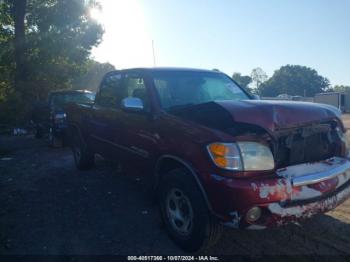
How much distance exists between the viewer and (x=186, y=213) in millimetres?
3531

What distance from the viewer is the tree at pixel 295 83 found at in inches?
3642

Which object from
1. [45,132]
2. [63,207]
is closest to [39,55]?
[45,132]

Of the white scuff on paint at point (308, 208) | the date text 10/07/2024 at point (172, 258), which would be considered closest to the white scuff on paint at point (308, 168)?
the white scuff on paint at point (308, 208)

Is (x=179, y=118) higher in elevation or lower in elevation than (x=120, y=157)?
higher

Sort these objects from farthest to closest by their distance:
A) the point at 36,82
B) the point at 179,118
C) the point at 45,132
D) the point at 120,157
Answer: the point at 36,82, the point at 45,132, the point at 120,157, the point at 179,118

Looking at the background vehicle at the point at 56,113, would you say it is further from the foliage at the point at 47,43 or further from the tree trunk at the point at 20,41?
the tree trunk at the point at 20,41

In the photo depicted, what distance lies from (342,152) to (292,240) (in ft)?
3.80

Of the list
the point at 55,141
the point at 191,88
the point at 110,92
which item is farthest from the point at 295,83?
the point at 191,88

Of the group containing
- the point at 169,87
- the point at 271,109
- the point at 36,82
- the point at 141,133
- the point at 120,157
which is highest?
the point at 36,82

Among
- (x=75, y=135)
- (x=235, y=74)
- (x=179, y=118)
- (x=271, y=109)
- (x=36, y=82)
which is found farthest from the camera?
(x=235, y=74)

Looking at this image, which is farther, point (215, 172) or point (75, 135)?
point (75, 135)

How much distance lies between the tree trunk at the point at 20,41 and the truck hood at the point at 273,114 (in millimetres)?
19141

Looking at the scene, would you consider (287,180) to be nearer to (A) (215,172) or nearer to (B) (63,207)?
(A) (215,172)

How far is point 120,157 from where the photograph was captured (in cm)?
492
